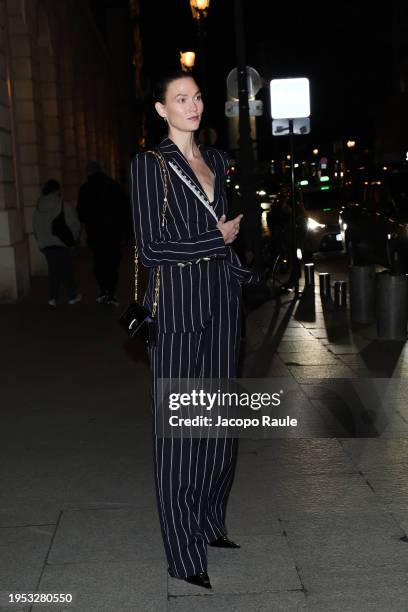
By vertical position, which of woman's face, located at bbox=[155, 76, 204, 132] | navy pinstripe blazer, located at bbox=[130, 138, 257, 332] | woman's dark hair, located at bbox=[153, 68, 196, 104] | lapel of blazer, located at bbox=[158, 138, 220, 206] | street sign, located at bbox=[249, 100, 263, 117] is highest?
street sign, located at bbox=[249, 100, 263, 117]

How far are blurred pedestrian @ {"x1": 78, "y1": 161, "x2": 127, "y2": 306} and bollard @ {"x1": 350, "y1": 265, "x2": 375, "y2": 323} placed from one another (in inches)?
160

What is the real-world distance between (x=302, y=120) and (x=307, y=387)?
8.17m

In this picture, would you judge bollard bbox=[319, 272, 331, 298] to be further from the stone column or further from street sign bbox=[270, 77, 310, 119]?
the stone column

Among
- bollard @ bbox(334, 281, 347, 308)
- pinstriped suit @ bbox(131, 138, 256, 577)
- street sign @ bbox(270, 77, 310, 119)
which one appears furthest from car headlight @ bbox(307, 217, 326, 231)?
pinstriped suit @ bbox(131, 138, 256, 577)

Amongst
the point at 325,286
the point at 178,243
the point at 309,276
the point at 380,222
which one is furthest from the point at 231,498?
the point at 380,222

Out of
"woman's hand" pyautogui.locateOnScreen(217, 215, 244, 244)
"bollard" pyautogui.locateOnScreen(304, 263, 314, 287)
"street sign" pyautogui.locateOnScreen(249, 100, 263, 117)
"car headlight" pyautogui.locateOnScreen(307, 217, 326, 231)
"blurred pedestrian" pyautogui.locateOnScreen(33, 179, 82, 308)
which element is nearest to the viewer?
"woman's hand" pyautogui.locateOnScreen(217, 215, 244, 244)

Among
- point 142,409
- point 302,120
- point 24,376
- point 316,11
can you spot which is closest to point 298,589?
point 142,409

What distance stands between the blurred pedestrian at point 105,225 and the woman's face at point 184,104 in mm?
10302

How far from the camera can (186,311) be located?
12.1 feet

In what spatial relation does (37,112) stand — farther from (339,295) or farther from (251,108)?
(339,295)

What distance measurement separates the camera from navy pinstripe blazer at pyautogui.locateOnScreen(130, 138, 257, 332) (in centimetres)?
360

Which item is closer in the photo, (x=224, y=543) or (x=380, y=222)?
(x=224, y=543)

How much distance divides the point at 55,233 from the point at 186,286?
10514 mm

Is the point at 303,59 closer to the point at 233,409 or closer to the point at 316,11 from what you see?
the point at 316,11
